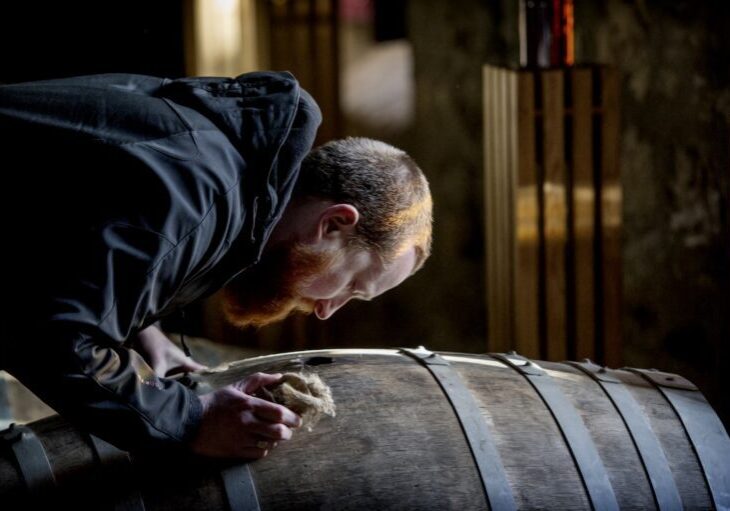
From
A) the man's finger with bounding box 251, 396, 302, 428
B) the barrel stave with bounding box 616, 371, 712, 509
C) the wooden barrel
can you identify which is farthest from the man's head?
the barrel stave with bounding box 616, 371, 712, 509

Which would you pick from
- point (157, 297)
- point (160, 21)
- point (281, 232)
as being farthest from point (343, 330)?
point (157, 297)

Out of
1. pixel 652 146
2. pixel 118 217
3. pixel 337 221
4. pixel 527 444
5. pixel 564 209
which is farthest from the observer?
pixel 652 146

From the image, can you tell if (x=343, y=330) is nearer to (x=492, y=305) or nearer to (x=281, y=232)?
(x=492, y=305)

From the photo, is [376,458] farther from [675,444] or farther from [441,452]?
[675,444]

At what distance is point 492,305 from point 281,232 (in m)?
2.39

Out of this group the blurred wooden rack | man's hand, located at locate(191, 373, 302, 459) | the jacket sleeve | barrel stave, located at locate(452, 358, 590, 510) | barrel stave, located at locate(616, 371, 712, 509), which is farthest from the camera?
the blurred wooden rack

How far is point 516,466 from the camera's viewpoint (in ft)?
6.88

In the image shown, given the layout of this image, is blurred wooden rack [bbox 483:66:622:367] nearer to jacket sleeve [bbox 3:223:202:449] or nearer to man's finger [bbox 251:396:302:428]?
man's finger [bbox 251:396:302:428]

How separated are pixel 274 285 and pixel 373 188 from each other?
0.32m

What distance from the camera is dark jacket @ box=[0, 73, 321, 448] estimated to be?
171 cm

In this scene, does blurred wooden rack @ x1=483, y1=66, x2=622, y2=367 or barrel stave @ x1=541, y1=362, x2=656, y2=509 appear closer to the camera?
barrel stave @ x1=541, y1=362, x2=656, y2=509

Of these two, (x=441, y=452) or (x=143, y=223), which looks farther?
(x=441, y=452)

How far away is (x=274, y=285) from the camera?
7.70ft

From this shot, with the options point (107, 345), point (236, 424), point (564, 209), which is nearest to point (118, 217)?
point (107, 345)
